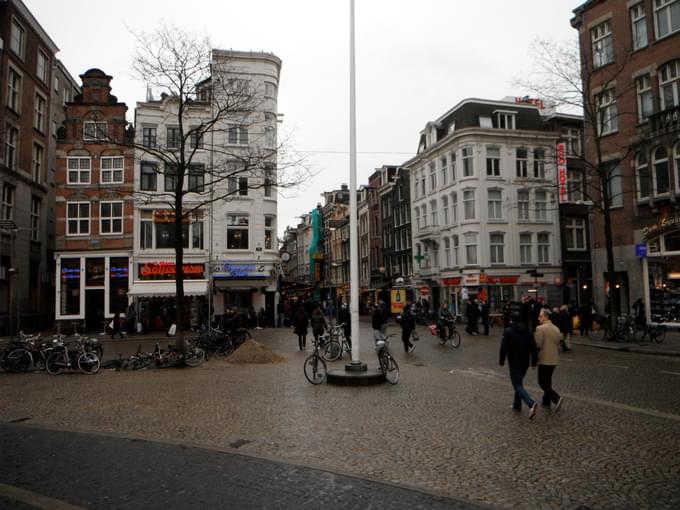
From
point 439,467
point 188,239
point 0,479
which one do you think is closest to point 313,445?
point 439,467

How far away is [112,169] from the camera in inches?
1405

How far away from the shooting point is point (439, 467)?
666 cm

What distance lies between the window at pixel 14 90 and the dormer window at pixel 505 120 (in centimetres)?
3471

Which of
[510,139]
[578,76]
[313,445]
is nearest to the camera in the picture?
[313,445]

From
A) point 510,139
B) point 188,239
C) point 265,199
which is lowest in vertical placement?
point 188,239

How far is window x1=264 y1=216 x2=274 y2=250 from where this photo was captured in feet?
124

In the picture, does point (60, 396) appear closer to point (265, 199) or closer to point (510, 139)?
point (265, 199)

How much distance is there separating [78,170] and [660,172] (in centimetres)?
3282

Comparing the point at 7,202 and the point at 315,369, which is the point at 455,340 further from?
the point at 7,202

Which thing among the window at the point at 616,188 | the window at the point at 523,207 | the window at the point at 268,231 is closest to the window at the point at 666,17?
the window at the point at 616,188

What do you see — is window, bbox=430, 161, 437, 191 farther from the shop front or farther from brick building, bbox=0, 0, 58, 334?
brick building, bbox=0, 0, 58, 334

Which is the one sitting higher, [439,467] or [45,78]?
[45,78]

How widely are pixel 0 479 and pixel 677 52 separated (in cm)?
2895

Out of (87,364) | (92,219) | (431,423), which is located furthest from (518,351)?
(92,219)
